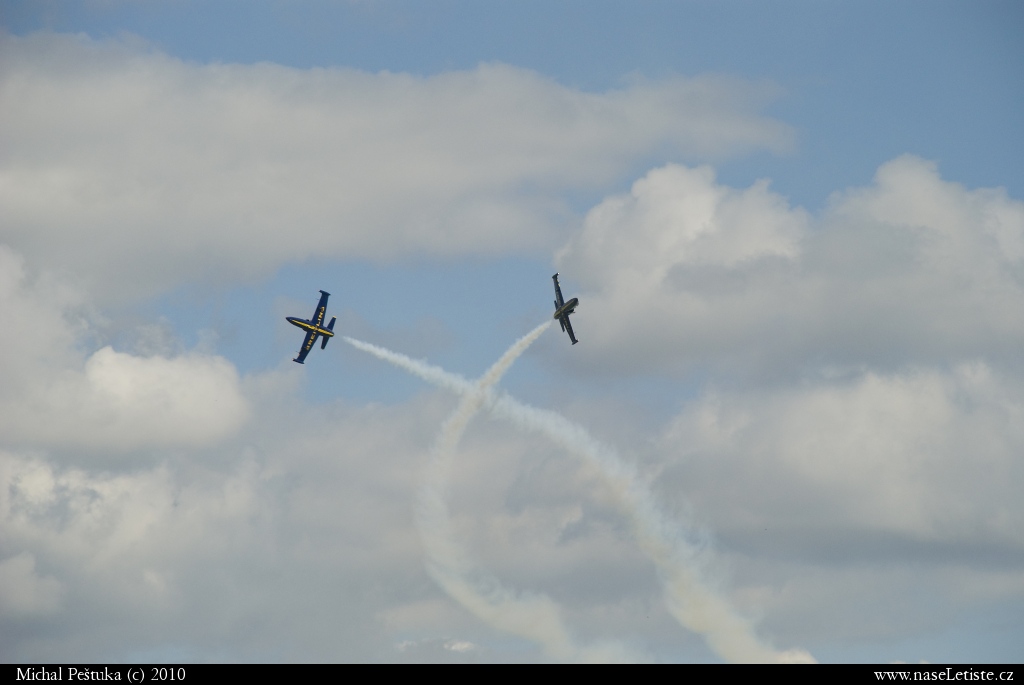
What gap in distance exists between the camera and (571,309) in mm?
192875
